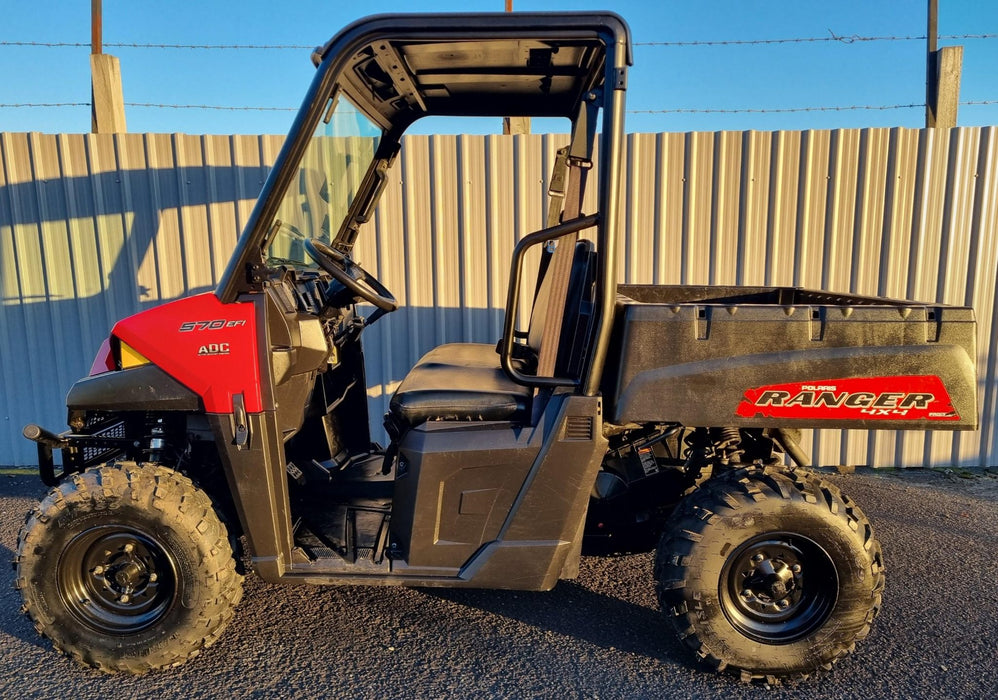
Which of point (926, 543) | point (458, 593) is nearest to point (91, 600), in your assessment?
point (458, 593)

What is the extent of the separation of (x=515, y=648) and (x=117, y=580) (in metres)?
1.62

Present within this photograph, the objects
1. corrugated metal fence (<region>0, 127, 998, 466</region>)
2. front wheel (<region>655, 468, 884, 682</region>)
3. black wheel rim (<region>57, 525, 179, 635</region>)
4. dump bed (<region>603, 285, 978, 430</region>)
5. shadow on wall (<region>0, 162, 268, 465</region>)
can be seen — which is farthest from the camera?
shadow on wall (<region>0, 162, 268, 465</region>)

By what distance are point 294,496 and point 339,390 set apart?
57 centimetres

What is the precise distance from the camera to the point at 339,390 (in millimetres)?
3129

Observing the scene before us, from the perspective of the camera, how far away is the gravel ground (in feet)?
7.46

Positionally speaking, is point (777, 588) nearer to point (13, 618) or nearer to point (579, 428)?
point (579, 428)

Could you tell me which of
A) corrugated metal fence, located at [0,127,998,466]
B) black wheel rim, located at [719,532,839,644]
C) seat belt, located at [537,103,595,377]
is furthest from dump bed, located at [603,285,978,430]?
corrugated metal fence, located at [0,127,998,466]

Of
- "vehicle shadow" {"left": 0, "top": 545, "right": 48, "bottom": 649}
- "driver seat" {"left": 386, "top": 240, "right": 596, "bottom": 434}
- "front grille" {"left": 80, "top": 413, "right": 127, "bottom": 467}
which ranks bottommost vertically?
"vehicle shadow" {"left": 0, "top": 545, "right": 48, "bottom": 649}

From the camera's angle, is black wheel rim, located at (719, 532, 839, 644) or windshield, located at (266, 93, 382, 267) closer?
black wheel rim, located at (719, 532, 839, 644)

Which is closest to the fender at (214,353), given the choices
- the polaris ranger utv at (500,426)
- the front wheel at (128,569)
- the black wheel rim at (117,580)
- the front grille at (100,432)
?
the polaris ranger utv at (500,426)

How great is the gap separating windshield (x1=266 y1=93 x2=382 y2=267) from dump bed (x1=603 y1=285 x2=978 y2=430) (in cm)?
140

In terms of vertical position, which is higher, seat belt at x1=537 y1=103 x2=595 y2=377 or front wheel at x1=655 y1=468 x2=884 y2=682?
Answer: seat belt at x1=537 y1=103 x2=595 y2=377

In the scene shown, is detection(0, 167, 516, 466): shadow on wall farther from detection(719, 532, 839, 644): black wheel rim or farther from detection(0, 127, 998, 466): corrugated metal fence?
detection(719, 532, 839, 644): black wheel rim

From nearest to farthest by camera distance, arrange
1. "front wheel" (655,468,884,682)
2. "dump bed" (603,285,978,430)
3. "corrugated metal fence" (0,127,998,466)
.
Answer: "dump bed" (603,285,978,430), "front wheel" (655,468,884,682), "corrugated metal fence" (0,127,998,466)
